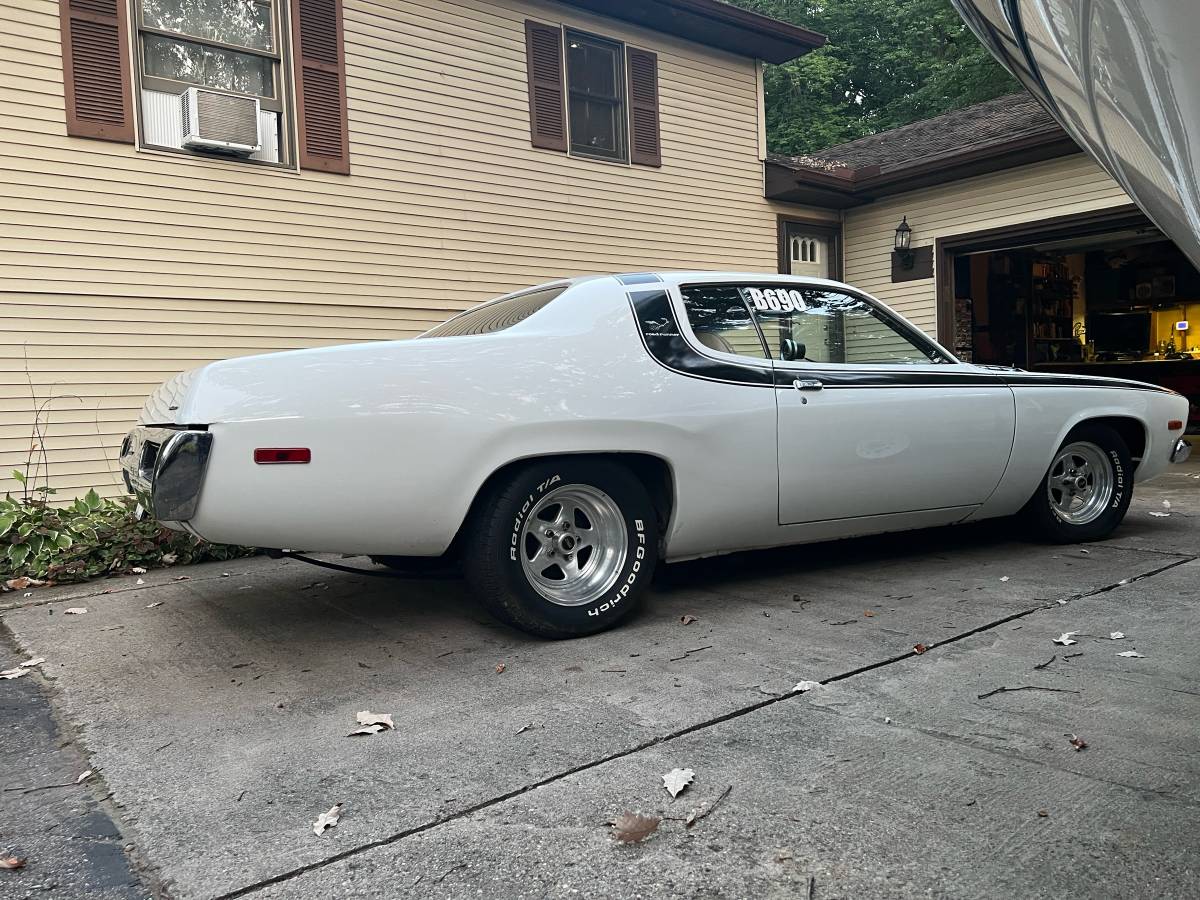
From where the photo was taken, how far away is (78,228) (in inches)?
291

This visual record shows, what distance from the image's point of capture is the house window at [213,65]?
→ 780cm

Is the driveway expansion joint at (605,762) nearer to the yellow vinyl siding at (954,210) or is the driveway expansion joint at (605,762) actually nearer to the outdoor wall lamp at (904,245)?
the yellow vinyl siding at (954,210)

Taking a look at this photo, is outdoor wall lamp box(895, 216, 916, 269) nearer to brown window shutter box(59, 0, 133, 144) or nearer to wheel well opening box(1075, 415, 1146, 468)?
wheel well opening box(1075, 415, 1146, 468)

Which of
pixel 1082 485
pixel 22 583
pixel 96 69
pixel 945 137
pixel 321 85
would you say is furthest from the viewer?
pixel 945 137

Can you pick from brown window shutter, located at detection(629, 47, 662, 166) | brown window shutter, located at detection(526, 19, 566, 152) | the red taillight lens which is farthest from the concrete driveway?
brown window shutter, located at detection(629, 47, 662, 166)

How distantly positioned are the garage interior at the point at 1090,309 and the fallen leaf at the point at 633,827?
12.4 metres

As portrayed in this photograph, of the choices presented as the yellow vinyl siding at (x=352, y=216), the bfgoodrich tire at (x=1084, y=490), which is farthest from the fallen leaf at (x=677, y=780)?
the yellow vinyl siding at (x=352, y=216)

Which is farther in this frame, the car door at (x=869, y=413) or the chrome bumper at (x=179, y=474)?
the car door at (x=869, y=413)

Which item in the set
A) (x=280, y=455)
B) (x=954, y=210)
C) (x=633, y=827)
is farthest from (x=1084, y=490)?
(x=954, y=210)

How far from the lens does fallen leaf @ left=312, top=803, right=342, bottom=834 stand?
2379 mm

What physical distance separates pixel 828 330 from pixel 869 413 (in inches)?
19.8

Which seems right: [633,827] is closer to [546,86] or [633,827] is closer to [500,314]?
[500,314]

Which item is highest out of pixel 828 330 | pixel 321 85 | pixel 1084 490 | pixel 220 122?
pixel 321 85

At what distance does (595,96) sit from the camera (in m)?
10.5
